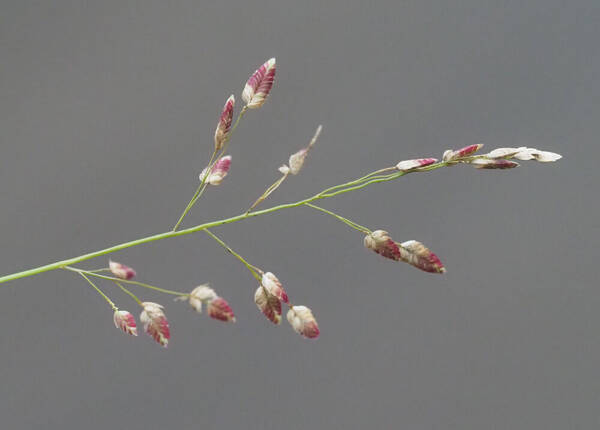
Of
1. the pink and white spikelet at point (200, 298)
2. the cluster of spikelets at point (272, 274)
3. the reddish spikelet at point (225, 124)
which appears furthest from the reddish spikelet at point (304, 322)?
the reddish spikelet at point (225, 124)

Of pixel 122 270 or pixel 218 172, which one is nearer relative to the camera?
pixel 122 270

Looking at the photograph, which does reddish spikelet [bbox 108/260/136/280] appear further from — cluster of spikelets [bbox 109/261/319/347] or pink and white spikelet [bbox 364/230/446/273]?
pink and white spikelet [bbox 364/230/446/273]

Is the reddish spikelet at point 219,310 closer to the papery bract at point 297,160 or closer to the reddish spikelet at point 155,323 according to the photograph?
the reddish spikelet at point 155,323

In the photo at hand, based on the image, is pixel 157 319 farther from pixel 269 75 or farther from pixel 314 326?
pixel 269 75

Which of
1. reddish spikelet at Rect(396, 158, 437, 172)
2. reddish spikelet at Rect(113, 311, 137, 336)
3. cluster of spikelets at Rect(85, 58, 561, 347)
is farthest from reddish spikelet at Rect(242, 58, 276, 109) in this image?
reddish spikelet at Rect(113, 311, 137, 336)

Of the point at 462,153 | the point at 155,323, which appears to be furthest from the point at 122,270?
the point at 462,153

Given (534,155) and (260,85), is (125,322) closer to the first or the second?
(260,85)
